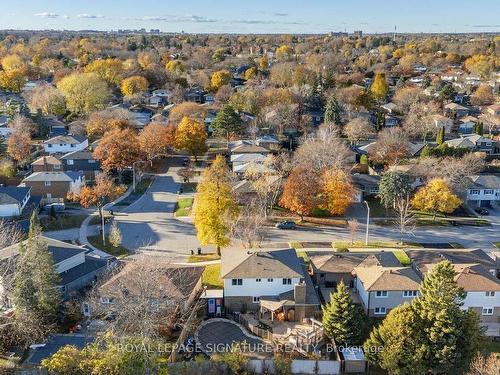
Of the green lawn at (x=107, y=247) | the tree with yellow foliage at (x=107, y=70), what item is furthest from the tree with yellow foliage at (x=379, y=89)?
the green lawn at (x=107, y=247)

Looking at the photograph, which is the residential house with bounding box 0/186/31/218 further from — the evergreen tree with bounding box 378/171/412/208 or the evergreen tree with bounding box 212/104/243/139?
the evergreen tree with bounding box 378/171/412/208

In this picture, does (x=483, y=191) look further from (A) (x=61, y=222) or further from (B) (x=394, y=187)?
(A) (x=61, y=222)

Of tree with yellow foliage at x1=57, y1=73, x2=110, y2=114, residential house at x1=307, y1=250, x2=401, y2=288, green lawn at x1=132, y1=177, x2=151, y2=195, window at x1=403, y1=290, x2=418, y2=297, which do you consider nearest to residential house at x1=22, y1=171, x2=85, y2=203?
green lawn at x1=132, y1=177, x2=151, y2=195

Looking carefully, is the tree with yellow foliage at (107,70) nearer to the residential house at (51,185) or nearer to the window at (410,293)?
the residential house at (51,185)

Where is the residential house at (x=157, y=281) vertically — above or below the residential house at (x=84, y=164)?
below

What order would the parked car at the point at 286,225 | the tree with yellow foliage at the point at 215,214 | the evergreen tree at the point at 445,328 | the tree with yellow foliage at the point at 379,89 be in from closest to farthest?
1. the evergreen tree at the point at 445,328
2. the tree with yellow foliage at the point at 215,214
3. the parked car at the point at 286,225
4. the tree with yellow foliage at the point at 379,89

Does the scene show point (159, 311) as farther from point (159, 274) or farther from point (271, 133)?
point (271, 133)

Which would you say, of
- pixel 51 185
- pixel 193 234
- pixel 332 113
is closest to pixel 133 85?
pixel 332 113
